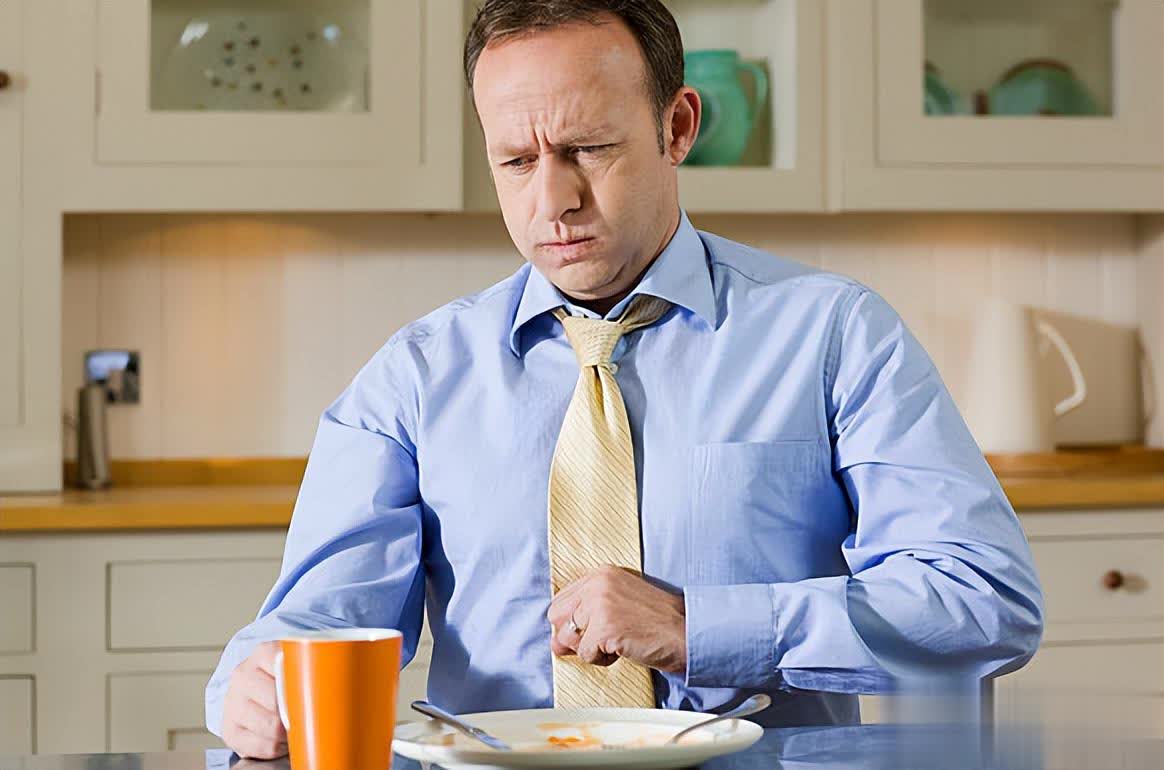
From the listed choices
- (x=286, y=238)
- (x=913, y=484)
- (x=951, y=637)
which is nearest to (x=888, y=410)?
(x=913, y=484)

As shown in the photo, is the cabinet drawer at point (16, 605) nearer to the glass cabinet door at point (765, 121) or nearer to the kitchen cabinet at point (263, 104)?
the kitchen cabinet at point (263, 104)

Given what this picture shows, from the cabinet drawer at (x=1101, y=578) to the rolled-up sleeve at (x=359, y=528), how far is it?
151cm

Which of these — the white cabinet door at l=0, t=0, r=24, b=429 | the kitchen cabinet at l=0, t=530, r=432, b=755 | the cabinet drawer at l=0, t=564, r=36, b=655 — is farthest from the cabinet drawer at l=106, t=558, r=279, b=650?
the white cabinet door at l=0, t=0, r=24, b=429

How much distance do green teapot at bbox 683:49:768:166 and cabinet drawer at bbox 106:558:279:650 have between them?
3.59 feet

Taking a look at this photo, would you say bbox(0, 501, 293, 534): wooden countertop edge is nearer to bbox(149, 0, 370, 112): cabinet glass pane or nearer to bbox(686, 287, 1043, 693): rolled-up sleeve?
bbox(149, 0, 370, 112): cabinet glass pane

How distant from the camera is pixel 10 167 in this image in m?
2.60

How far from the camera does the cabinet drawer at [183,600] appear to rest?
7.84 ft

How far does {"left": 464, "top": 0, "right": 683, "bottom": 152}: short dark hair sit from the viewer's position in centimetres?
132

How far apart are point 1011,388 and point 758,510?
1.71 metres

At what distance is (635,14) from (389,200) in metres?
1.38

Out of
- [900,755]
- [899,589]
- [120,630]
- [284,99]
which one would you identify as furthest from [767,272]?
[284,99]

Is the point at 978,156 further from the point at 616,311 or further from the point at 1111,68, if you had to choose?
the point at 616,311

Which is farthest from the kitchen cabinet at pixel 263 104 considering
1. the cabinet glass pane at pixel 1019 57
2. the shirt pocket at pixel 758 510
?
the shirt pocket at pixel 758 510

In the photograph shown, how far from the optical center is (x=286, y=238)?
9.61 feet
